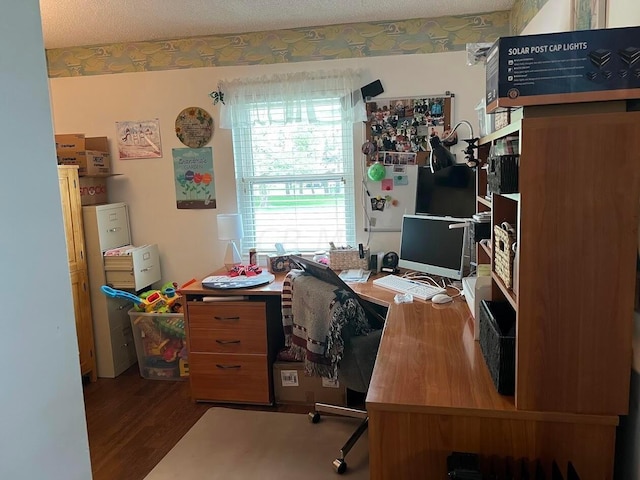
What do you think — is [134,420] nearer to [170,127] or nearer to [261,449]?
[261,449]

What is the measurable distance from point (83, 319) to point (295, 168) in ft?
5.72

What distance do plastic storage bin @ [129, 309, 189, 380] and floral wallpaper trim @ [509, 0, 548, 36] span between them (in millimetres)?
2694

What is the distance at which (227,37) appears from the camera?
3.25 m

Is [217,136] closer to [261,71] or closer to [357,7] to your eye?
[261,71]

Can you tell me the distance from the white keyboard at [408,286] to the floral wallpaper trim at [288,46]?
1451 mm

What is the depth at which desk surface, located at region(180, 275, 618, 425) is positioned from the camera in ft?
4.44

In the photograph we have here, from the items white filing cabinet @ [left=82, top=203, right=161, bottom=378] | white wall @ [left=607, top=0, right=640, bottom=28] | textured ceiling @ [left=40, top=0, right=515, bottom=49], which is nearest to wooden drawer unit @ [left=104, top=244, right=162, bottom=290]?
white filing cabinet @ [left=82, top=203, right=161, bottom=378]

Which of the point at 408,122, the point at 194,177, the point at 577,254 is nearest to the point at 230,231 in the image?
the point at 194,177

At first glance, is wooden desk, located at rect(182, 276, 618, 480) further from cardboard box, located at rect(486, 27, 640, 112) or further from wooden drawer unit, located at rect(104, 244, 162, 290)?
wooden drawer unit, located at rect(104, 244, 162, 290)

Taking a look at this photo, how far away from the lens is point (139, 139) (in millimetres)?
3447

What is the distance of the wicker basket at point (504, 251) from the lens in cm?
140

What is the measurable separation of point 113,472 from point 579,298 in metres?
2.21

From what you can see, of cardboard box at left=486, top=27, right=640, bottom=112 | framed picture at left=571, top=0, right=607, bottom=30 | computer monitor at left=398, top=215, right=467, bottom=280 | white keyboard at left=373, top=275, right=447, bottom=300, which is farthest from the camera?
computer monitor at left=398, top=215, right=467, bottom=280

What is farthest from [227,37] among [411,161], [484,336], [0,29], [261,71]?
[484,336]
